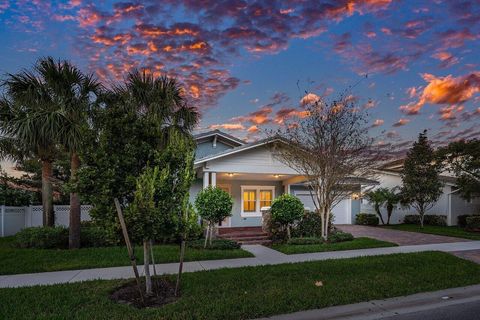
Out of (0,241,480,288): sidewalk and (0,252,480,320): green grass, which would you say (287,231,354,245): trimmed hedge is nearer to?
(0,241,480,288): sidewalk

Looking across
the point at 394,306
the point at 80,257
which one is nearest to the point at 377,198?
the point at 394,306

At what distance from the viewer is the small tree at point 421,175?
18562 mm

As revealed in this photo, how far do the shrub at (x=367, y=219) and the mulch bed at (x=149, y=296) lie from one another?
1673 cm

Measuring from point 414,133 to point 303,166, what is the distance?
11.0 meters

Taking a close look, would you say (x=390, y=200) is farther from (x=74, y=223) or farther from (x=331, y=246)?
(x=74, y=223)

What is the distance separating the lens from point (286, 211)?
11.8m

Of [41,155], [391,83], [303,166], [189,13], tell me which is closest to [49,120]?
[41,155]

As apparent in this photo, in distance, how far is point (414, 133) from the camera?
19531 millimetres

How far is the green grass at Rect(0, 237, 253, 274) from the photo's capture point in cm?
799

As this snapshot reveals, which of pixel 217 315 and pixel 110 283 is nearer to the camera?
pixel 217 315

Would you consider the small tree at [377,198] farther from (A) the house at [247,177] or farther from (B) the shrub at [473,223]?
(B) the shrub at [473,223]

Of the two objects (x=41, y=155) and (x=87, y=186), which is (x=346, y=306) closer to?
(x=87, y=186)

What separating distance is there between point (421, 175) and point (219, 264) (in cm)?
1576

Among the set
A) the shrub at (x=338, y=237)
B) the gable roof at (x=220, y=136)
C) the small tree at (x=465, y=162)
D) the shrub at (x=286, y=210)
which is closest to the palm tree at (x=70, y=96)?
the shrub at (x=286, y=210)
